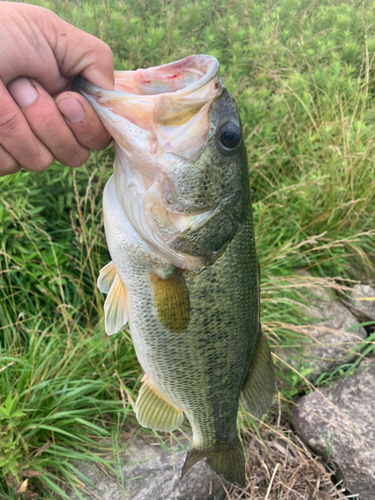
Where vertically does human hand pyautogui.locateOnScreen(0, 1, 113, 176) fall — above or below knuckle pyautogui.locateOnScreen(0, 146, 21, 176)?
above

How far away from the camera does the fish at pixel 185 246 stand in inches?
43.9

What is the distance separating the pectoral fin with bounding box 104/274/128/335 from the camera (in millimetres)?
1420

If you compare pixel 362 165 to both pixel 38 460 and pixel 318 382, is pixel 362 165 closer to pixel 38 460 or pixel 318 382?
pixel 318 382

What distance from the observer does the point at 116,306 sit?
1432 mm

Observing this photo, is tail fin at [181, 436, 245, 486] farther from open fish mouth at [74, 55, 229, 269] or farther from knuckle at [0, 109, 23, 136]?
knuckle at [0, 109, 23, 136]

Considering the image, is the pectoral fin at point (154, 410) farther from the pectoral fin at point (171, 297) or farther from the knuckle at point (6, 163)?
the knuckle at point (6, 163)

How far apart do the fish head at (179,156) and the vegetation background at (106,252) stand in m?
1.08

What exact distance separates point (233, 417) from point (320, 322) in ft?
5.05

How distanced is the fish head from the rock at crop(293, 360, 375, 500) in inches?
63.9

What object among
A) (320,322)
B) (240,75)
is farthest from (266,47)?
(320,322)

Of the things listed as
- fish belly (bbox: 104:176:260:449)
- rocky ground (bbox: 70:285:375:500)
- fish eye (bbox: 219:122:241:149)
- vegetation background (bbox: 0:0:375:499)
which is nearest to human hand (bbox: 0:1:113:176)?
fish belly (bbox: 104:176:260:449)

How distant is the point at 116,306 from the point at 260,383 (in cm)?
71

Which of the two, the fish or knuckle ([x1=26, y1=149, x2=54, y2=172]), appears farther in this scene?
knuckle ([x1=26, y1=149, x2=54, y2=172])

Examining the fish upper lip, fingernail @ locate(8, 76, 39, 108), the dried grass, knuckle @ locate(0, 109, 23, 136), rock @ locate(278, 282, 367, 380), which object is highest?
the fish upper lip
